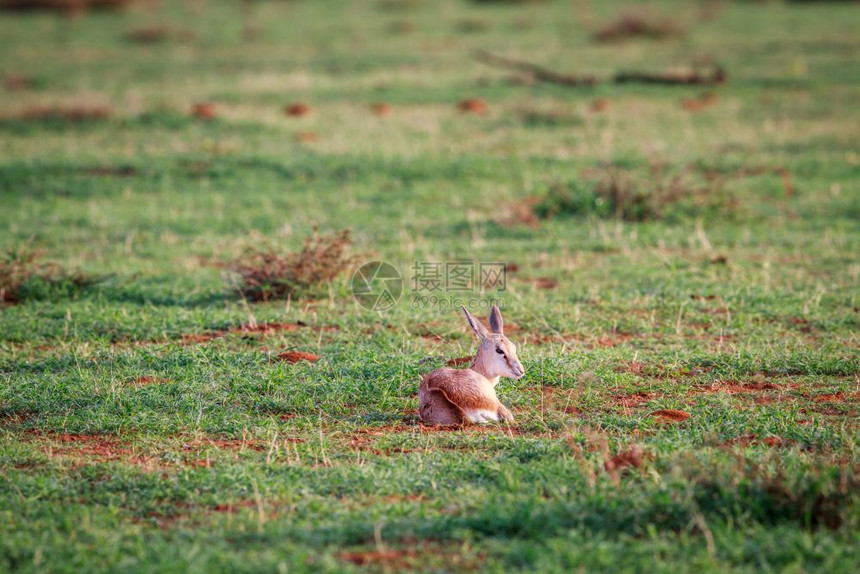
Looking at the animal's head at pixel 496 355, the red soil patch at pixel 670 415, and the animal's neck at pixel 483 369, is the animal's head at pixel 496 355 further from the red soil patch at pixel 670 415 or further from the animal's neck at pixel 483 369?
the red soil patch at pixel 670 415

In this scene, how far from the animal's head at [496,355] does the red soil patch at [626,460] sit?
1.09 m

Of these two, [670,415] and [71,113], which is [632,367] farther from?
[71,113]

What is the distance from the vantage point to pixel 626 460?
5555 millimetres

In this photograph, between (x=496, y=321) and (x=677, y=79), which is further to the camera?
(x=677, y=79)

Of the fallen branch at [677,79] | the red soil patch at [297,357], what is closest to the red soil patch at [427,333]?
the red soil patch at [297,357]

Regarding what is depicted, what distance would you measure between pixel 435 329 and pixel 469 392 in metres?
2.34

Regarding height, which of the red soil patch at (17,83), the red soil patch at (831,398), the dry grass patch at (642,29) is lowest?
the red soil patch at (831,398)

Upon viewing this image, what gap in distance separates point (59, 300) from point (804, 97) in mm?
15448

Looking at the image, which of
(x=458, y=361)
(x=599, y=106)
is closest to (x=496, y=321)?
(x=458, y=361)

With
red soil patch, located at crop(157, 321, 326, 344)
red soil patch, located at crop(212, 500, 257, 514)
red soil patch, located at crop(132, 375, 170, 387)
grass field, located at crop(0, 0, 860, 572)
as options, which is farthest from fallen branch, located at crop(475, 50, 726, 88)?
red soil patch, located at crop(212, 500, 257, 514)

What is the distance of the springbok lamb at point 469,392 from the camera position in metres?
6.29

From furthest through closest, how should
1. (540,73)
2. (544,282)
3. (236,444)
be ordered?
(540,73), (544,282), (236,444)

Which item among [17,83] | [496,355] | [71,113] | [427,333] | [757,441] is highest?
[17,83]

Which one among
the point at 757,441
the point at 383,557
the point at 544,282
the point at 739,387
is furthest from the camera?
the point at 544,282
